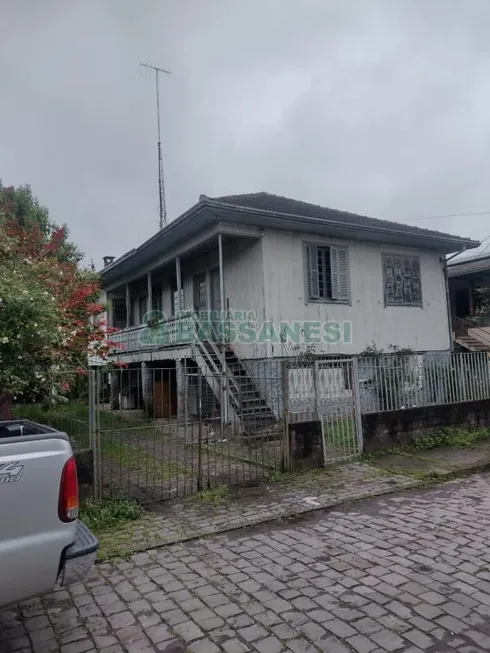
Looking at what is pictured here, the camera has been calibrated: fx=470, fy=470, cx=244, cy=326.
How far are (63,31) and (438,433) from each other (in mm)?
10401

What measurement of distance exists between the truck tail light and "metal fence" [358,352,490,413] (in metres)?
6.44

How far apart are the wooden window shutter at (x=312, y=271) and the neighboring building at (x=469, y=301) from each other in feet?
24.4

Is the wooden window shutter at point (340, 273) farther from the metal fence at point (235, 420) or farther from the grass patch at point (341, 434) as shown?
the grass patch at point (341, 434)

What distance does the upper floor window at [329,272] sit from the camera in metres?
13.3

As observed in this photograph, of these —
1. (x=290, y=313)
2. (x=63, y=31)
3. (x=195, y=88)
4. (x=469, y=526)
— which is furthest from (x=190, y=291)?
(x=469, y=526)

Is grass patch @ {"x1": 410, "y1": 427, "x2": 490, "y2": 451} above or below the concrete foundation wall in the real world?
below

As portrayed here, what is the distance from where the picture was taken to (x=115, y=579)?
12.5 ft

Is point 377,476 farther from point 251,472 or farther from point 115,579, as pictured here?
point 115,579

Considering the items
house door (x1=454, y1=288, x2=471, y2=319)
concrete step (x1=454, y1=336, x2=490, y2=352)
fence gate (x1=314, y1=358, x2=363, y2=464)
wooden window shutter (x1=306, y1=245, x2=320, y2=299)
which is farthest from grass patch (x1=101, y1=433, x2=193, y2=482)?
house door (x1=454, y1=288, x2=471, y2=319)

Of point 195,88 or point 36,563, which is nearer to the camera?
point 36,563

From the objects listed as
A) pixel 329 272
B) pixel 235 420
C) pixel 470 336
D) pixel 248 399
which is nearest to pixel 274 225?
pixel 329 272

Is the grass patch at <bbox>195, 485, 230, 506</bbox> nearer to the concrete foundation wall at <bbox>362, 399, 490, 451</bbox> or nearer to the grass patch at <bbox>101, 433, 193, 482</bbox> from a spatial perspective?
the grass patch at <bbox>101, 433, 193, 482</bbox>

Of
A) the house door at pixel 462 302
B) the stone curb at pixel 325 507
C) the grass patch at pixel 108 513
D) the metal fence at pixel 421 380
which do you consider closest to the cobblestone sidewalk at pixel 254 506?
the stone curb at pixel 325 507

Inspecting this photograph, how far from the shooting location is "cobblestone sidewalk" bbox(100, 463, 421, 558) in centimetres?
470
